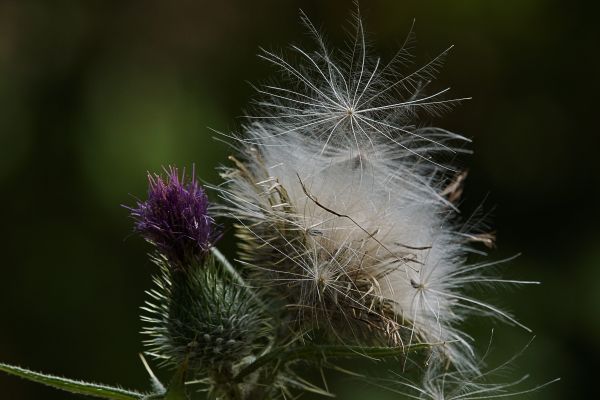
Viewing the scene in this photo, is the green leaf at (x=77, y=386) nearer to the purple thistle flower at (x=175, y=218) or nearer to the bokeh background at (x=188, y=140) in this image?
the purple thistle flower at (x=175, y=218)

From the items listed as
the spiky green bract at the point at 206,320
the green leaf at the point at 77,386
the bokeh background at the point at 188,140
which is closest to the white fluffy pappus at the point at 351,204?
the spiky green bract at the point at 206,320

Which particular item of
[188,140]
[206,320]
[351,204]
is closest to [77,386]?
[206,320]

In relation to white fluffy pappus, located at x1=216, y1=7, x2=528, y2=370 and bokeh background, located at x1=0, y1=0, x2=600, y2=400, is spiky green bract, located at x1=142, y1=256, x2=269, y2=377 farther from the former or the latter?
bokeh background, located at x1=0, y1=0, x2=600, y2=400

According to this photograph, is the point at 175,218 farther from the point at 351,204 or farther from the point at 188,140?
the point at 188,140

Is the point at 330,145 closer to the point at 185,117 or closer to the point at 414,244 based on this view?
the point at 414,244

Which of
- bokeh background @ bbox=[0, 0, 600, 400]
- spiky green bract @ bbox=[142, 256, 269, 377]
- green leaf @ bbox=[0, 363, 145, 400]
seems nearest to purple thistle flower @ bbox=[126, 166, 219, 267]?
spiky green bract @ bbox=[142, 256, 269, 377]

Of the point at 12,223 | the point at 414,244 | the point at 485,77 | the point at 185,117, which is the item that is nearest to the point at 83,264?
the point at 12,223
